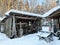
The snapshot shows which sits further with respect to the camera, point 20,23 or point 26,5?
point 26,5

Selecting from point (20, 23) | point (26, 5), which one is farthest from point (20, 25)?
point (26, 5)

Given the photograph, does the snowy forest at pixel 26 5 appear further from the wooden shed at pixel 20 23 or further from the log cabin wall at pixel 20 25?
the log cabin wall at pixel 20 25

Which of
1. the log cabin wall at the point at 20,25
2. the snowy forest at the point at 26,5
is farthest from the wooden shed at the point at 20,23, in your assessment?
the snowy forest at the point at 26,5

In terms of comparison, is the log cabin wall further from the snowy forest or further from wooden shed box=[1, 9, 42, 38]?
the snowy forest

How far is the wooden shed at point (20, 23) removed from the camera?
1191 cm

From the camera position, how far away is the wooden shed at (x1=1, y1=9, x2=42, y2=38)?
11915 mm

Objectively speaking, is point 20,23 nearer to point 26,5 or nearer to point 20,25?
point 20,25

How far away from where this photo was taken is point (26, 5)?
1227 inches

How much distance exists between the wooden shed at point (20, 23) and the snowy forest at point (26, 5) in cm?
1127

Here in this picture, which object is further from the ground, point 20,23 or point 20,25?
point 20,23


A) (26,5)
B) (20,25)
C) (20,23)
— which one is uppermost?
(26,5)

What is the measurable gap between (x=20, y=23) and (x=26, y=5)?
18548mm

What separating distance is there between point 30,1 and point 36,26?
19.6m

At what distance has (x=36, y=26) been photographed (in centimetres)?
1539
